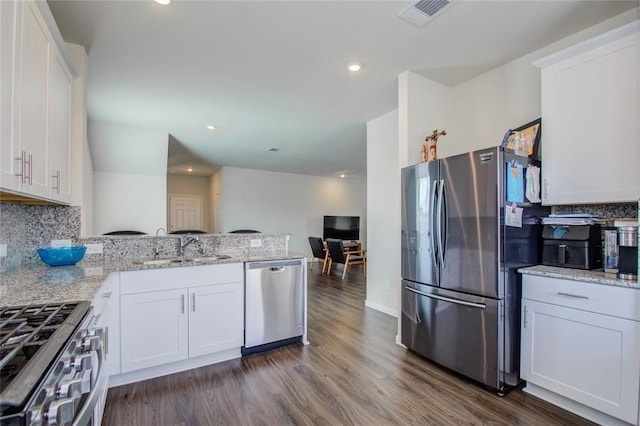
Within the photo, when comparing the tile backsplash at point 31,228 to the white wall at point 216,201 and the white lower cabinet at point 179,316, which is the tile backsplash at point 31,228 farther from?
the white wall at point 216,201

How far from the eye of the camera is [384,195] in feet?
13.4

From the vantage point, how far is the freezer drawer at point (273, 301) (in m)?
2.74

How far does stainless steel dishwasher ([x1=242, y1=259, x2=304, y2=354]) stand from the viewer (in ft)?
9.00

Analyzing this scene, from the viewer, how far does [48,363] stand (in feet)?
2.73

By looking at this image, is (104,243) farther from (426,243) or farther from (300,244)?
(300,244)

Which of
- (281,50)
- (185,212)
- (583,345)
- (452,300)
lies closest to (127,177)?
(281,50)

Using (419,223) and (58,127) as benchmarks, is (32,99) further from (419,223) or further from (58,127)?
(419,223)

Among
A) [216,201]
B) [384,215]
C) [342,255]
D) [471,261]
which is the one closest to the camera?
[471,261]

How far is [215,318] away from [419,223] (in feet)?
6.37

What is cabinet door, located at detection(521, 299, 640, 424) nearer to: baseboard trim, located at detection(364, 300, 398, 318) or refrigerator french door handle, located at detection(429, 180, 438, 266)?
refrigerator french door handle, located at detection(429, 180, 438, 266)

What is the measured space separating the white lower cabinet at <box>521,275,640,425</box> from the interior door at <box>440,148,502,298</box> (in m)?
0.33

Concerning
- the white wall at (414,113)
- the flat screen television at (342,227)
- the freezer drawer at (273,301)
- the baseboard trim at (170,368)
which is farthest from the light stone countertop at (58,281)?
the flat screen television at (342,227)

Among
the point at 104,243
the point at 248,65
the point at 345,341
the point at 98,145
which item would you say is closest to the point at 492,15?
the point at 248,65

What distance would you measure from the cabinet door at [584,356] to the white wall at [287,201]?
6696 millimetres
